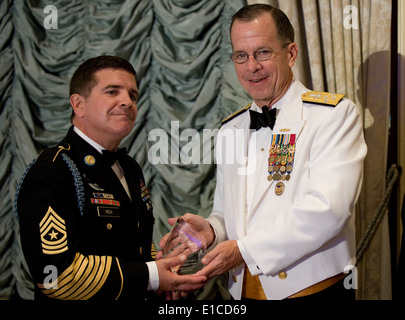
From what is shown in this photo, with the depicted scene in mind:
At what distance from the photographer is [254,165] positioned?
2.07 metres

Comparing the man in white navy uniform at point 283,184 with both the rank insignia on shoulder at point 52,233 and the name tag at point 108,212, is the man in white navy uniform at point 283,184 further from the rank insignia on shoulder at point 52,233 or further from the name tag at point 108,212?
the rank insignia on shoulder at point 52,233

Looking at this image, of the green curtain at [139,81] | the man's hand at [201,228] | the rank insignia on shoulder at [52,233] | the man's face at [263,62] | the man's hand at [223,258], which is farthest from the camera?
the green curtain at [139,81]

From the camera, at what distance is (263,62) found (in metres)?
2.01

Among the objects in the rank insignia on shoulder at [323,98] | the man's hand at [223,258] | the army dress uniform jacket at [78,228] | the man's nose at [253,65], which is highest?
the man's nose at [253,65]

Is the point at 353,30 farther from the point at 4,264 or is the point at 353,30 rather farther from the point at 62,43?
the point at 4,264

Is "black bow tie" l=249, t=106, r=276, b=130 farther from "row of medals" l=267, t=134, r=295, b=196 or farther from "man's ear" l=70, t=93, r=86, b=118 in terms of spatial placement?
"man's ear" l=70, t=93, r=86, b=118

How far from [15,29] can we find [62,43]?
0.39 metres

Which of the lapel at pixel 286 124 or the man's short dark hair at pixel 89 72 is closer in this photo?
the lapel at pixel 286 124

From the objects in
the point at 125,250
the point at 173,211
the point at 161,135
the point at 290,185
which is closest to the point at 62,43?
the point at 161,135

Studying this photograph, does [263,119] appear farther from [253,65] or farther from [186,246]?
[186,246]

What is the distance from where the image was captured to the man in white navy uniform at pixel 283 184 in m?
1.78

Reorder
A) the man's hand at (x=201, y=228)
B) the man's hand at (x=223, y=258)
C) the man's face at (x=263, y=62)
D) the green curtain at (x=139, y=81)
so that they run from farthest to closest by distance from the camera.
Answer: the green curtain at (x=139, y=81)
the man's hand at (x=201, y=228)
the man's face at (x=263, y=62)
the man's hand at (x=223, y=258)

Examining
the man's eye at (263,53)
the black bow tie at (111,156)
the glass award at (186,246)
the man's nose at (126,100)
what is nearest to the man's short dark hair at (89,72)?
the man's nose at (126,100)

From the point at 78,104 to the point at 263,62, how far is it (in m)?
0.92
